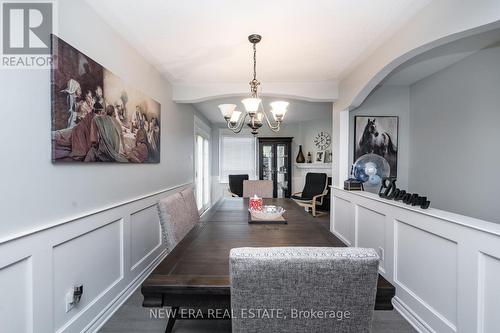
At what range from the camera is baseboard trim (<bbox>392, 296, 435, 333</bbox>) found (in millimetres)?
1714

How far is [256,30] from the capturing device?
1.96 metres

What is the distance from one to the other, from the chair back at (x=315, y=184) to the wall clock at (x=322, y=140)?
0.98m

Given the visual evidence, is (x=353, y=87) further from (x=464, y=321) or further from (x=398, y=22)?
(x=464, y=321)

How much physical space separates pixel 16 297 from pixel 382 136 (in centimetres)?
380

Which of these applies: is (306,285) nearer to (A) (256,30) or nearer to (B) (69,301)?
(B) (69,301)

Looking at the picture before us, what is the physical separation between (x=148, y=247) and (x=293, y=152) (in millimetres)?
4569

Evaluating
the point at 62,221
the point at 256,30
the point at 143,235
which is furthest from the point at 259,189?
the point at 62,221

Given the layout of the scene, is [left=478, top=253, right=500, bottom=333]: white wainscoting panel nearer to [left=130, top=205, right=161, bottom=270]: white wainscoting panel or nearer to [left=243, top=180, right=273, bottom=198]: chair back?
[left=243, top=180, right=273, bottom=198]: chair back

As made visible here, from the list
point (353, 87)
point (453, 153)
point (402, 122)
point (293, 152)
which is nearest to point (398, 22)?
point (353, 87)

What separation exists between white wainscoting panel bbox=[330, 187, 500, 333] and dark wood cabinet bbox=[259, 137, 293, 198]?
3716 mm

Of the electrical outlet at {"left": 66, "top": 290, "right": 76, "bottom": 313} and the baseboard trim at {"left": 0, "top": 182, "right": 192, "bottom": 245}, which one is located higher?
the baseboard trim at {"left": 0, "top": 182, "right": 192, "bottom": 245}

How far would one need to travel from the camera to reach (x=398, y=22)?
6.18 feet

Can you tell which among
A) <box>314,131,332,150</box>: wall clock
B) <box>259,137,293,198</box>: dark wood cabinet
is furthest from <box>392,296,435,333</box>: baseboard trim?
<box>314,131,332,150</box>: wall clock

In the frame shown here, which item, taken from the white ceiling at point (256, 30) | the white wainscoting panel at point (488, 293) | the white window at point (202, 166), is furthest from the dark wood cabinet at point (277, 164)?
the white wainscoting panel at point (488, 293)
